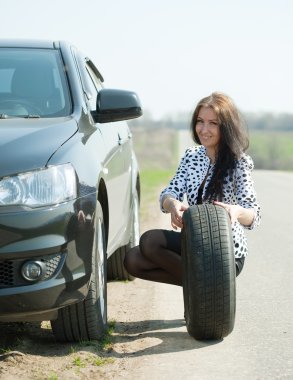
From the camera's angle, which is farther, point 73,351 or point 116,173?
point 116,173

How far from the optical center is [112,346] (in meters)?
5.49

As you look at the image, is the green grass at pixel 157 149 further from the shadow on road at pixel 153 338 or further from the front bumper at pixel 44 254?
the front bumper at pixel 44 254

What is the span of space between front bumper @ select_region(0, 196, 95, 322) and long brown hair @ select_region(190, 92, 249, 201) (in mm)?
1257

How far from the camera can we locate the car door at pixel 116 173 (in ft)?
19.8

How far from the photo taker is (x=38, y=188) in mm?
4742

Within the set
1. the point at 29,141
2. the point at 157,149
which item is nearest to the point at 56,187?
the point at 29,141

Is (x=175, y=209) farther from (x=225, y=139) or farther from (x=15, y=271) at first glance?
(x=15, y=271)

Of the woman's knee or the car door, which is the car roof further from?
the woman's knee

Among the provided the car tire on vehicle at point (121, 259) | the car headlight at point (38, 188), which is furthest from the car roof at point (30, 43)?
the car headlight at point (38, 188)

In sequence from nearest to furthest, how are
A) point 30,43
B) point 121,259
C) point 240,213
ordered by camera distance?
point 240,213, point 30,43, point 121,259

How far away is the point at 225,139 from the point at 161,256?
2.66ft

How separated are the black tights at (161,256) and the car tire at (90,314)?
1.66ft

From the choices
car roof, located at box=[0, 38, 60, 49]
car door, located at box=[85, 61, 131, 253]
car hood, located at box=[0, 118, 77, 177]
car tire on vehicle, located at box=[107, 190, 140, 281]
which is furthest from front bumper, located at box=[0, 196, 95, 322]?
car tire on vehicle, located at box=[107, 190, 140, 281]

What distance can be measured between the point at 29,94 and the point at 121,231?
4.43 ft
